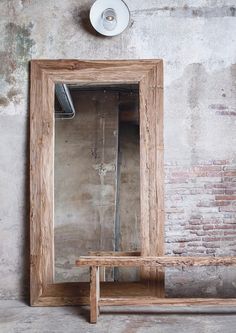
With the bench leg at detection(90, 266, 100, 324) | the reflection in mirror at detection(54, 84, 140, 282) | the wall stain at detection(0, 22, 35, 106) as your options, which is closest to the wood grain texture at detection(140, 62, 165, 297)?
the bench leg at detection(90, 266, 100, 324)

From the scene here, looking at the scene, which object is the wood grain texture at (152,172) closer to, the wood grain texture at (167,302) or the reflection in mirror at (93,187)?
the wood grain texture at (167,302)

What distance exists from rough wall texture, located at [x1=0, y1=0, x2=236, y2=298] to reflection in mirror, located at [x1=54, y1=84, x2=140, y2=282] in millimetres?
1458

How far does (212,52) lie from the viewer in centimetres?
428

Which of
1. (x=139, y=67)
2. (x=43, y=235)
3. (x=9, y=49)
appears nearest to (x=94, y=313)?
(x=43, y=235)

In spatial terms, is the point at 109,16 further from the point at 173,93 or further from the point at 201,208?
the point at 201,208

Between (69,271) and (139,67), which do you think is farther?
(69,271)

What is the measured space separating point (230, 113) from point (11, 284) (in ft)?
9.25

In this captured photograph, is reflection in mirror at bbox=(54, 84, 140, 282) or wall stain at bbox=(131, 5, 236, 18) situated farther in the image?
reflection in mirror at bbox=(54, 84, 140, 282)

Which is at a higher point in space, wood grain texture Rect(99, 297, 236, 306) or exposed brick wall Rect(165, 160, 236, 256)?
exposed brick wall Rect(165, 160, 236, 256)

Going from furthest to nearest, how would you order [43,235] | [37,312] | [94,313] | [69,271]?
[69,271] < [43,235] < [37,312] < [94,313]

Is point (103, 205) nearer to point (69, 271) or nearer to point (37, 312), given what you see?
point (69, 271)

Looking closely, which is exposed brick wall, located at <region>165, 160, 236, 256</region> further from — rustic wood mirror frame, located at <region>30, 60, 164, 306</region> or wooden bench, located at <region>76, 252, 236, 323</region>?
wooden bench, located at <region>76, 252, 236, 323</region>

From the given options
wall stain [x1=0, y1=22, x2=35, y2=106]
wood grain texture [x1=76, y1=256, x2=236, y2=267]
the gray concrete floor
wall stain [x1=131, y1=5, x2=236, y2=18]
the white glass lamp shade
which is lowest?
the gray concrete floor

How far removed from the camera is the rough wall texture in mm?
4203
